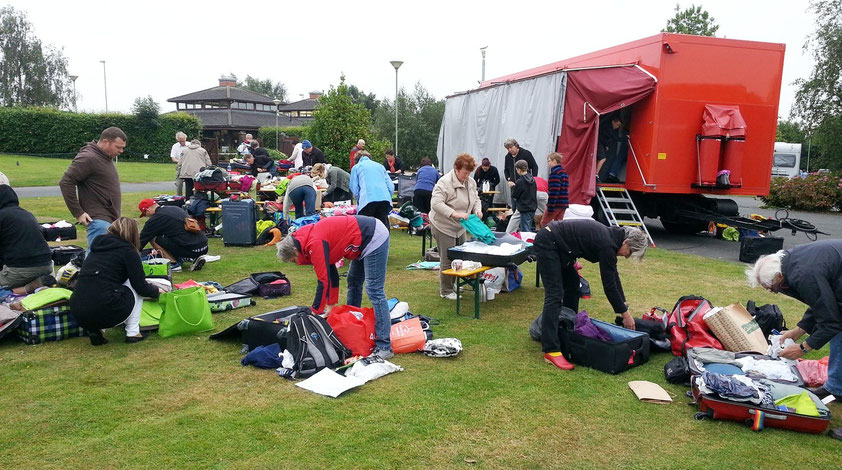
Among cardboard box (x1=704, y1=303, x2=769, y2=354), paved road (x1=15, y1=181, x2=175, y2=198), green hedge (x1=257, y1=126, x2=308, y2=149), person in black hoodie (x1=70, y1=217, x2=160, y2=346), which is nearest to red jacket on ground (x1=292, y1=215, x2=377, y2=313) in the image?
person in black hoodie (x1=70, y1=217, x2=160, y2=346)

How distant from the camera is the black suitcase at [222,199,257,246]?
35.6 ft

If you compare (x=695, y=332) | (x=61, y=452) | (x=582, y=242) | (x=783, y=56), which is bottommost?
(x=61, y=452)

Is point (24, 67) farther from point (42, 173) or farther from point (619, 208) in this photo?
point (619, 208)

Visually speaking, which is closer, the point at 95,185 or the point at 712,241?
the point at 95,185

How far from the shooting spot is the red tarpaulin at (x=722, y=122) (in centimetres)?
1060

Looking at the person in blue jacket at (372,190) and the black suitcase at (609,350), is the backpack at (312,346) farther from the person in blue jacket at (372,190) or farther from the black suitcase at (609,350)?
the person in blue jacket at (372,190)

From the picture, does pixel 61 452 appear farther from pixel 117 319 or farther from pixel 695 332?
pixel 695 332

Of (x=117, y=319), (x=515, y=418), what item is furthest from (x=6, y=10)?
(x=515, y=418)

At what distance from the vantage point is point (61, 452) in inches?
141

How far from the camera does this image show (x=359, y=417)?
4.09 meters

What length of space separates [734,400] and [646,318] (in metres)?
1.74

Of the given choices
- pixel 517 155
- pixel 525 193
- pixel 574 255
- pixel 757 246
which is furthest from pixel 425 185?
pixel 574 255

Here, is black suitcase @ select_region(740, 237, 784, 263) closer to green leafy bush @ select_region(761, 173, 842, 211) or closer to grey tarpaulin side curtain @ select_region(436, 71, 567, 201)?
grey tarpaulin side curtain @ select_region(436, 71, 567, 201)

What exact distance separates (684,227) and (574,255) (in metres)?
9.48
